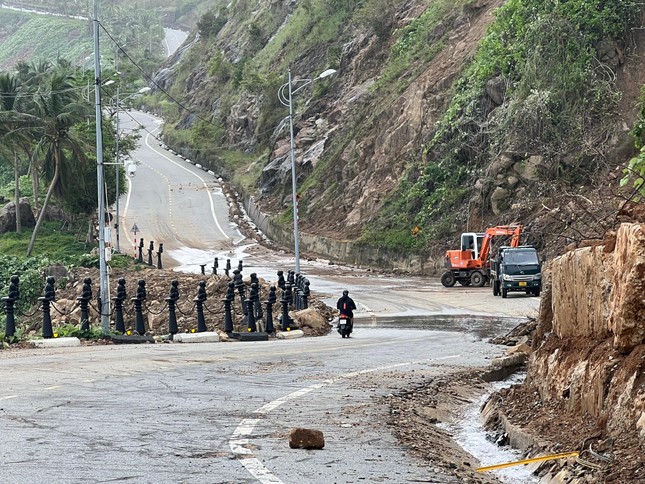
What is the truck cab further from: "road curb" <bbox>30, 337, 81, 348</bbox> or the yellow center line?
the yellow center line

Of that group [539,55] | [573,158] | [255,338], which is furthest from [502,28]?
[255,338]

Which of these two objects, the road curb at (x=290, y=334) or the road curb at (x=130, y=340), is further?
the road curb at (x=290, y=334)

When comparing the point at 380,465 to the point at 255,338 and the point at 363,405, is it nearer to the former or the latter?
the point at 363,405

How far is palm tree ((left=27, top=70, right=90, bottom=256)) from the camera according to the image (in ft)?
226

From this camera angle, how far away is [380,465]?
10227mm

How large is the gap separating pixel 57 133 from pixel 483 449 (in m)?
59.9

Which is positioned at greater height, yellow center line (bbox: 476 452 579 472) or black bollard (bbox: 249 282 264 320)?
black bollard (bbox: 249 282 264 320)

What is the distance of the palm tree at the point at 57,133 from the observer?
68.8 metres

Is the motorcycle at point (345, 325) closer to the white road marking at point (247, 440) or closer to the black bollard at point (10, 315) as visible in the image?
the black bollard at point (10, 315)

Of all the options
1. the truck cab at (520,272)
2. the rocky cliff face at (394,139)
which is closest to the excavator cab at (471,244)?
the rocky cliff face at (394,139)

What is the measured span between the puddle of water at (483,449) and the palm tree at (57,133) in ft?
183

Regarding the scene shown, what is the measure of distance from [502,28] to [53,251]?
101 feet

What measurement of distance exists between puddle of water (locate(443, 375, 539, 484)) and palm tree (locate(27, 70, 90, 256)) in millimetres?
55697

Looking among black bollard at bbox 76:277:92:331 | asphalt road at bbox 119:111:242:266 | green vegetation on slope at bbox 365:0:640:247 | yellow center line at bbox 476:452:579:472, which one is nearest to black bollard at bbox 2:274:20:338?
black bollard at bbox 76:277:92:331
